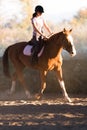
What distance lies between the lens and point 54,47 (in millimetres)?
12375

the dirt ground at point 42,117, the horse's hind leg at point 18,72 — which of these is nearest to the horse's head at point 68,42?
the dirt ground at point 42,117

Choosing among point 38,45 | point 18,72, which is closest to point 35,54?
point 38,45

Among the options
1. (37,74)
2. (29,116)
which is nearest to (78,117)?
(29,116)

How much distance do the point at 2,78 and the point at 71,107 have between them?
14.9 ft

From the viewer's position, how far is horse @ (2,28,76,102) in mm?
12039

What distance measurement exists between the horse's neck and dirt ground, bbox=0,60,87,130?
103 centimetres

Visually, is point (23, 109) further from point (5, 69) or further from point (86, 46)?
point (86, 46)

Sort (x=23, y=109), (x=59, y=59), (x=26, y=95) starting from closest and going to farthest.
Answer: (x=23, y=109) → (x=59, y=59) → (x=26, y=95)

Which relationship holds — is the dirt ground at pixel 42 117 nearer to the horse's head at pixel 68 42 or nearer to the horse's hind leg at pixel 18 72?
the horse's head at pixel 68 42

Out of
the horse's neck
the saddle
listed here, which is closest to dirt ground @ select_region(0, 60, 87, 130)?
the horse's neck

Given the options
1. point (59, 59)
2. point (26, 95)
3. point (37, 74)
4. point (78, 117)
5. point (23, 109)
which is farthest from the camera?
point (37, 74)

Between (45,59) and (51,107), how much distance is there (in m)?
2.26

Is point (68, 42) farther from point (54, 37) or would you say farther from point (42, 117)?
point (42, 117)

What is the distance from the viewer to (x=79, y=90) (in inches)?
538
